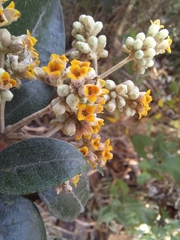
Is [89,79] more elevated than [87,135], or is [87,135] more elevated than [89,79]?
[89,79]

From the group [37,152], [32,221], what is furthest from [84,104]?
[32,221]

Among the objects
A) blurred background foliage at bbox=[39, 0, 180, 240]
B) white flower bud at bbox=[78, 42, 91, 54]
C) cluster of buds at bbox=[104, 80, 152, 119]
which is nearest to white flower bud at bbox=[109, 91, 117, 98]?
cluster of buds at bbox=[104, 80, 152, 119]

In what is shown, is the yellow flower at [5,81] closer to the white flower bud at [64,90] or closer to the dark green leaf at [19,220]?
the white flower bud at [64,90]

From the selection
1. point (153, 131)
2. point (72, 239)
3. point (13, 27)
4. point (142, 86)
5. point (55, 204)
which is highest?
point (13, 27)

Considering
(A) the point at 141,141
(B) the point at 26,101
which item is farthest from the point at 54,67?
(A) the point at 141,141

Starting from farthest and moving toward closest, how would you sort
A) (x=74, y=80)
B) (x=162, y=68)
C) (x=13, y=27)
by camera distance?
(x=162, y=68) → (x=13, y=27) → (x=74, y=80)

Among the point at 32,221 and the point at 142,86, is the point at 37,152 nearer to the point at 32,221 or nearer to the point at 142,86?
the point at 32,221

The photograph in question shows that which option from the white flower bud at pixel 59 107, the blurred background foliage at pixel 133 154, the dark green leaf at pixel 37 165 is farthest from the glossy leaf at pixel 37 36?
the blurred background foliage at pixel 133 154

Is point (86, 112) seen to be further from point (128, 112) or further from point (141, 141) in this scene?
point (141, 141)
